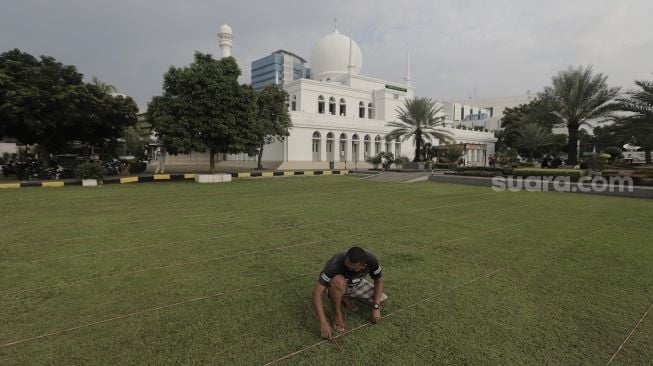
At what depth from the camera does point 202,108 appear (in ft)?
55.8

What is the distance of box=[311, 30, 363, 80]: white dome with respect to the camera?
143ft

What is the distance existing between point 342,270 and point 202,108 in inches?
641

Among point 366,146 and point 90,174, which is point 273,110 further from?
point 366,146

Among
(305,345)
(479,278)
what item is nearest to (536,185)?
(479,278)

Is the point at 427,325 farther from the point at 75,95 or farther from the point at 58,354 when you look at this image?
the point at 75,95

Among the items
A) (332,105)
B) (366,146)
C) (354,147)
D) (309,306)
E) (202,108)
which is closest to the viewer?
(309,306)

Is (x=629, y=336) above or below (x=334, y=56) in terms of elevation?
below

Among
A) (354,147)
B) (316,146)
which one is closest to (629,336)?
(316,146)

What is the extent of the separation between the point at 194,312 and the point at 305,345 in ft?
4.28

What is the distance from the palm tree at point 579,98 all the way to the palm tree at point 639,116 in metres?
1.69

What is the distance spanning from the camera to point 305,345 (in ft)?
9.22

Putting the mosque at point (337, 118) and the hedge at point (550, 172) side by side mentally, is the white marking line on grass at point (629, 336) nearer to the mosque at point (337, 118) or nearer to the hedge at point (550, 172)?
the hedge at point (550, 172)

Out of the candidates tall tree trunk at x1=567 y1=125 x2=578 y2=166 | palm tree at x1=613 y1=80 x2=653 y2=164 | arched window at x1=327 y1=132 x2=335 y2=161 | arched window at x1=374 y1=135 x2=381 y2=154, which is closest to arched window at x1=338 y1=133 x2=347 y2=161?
arched window at x1=327 y1=132 x2=335 y2=161

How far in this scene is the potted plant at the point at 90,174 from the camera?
15.2 metres
